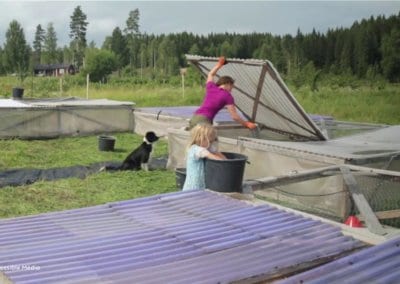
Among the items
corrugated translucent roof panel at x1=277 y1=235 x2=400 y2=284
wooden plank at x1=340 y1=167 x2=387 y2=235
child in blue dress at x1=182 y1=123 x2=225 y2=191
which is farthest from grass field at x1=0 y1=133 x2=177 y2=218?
corrugated translucent roof panel at x1=277 y1=235 x2=400 y2=284

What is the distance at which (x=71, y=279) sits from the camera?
2.40 m

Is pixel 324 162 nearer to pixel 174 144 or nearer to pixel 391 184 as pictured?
pixel 391 184

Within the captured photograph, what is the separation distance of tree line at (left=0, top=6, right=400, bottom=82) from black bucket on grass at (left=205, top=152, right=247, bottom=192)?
2648 centimetres

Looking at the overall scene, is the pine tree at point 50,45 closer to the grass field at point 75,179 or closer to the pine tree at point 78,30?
the pine tree at point 78,30

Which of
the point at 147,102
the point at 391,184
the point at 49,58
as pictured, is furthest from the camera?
the point at 49,58

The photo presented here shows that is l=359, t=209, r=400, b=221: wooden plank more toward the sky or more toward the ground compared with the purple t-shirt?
more toward the ground

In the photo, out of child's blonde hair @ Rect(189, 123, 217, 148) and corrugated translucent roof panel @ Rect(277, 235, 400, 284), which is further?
child's blonde hair @ Rect(189, 123, 217, 148)

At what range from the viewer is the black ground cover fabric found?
25.6ft

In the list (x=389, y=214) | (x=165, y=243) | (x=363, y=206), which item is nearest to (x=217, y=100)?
(x=389, y=214)

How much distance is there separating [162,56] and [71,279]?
71.6m

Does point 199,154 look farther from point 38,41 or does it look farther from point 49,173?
point 38,41

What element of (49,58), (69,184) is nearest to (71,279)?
(69,184)

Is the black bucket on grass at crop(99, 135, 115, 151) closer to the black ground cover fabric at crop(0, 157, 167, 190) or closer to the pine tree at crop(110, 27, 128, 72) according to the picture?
the black ground cover fabric at crop(0, 157, 167, 190)

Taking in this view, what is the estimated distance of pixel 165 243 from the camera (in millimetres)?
3002
